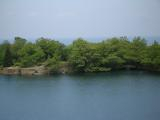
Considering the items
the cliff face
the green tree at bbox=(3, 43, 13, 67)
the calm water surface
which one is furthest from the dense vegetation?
the calm water surface

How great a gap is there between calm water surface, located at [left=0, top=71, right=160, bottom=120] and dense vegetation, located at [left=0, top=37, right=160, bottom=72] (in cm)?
→ 116

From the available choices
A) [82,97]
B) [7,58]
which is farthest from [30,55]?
[82,97]

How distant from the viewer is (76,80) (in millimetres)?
21016

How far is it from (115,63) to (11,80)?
21.3 ft

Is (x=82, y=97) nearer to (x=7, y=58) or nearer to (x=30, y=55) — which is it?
(x=30, y=55)

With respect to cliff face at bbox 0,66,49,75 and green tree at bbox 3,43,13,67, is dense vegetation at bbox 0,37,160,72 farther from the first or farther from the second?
cliff face at bbox 0,66,49,75

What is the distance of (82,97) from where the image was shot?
1738cm

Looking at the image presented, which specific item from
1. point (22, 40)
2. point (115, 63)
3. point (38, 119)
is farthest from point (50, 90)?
point (22, 40)

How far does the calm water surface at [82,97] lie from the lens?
1466 centimetres

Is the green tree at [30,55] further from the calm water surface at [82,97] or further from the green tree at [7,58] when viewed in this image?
the calm water surface at [82,97]

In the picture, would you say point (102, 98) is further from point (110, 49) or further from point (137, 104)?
point (110, 49)

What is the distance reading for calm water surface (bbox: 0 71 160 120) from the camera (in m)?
14.7

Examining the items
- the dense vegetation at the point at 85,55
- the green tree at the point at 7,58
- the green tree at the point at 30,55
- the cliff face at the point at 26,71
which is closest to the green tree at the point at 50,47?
the dense vegetation at the point at 85,55

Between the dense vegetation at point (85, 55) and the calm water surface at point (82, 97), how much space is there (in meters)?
1.16
